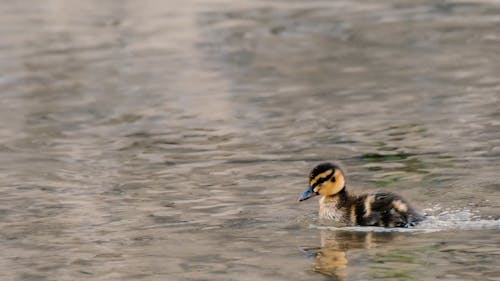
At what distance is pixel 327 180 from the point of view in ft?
27.6

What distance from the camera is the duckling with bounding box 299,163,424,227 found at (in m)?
8.03

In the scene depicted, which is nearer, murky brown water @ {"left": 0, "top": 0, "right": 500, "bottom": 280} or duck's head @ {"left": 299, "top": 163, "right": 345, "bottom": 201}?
murky brown water @ {"left": 0, "top": 0, "right": 500, "bottom": 280}

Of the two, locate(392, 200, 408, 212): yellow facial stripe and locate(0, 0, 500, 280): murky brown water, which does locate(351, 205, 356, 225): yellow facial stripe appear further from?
locate(392, 200, 408, 212): yellow facial stripe

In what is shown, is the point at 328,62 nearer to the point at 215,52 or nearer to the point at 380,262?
the point at 215,52

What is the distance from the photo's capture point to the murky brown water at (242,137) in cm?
764

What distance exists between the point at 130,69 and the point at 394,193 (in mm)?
6717

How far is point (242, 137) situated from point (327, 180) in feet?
8.46

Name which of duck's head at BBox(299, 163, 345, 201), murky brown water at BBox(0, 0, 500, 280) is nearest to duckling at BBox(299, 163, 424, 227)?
duck's head at BBox(299, 163, 345, 201)

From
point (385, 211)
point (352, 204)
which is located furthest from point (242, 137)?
point (385, 211)

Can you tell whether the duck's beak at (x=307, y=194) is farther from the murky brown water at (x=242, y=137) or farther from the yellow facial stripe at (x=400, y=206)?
the yellow facial stripe at (x=400, y=206)

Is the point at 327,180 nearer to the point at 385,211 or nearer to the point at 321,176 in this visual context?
the point at 321,176

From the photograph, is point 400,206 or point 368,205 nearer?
point 400,206

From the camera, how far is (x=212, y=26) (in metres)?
17.2

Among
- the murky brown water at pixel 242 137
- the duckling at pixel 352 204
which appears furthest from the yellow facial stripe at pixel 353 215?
the murky brown water at pixel 242 137
